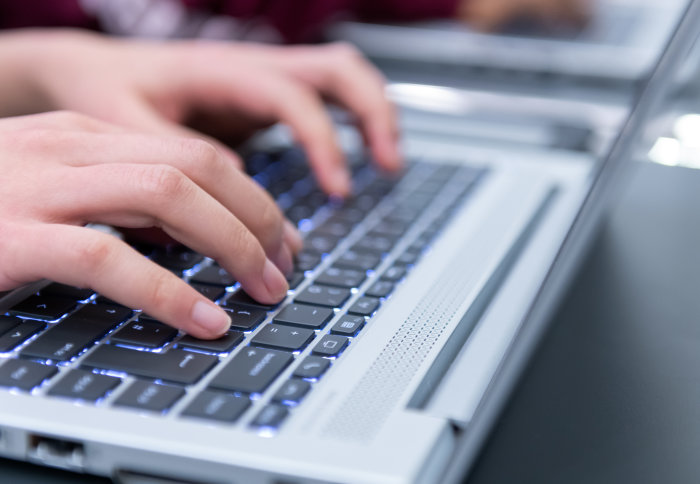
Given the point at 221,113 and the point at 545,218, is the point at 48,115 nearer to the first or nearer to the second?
the point at 221,113

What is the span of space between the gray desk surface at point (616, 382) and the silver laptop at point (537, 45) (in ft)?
1.12

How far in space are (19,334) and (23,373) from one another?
5 cm

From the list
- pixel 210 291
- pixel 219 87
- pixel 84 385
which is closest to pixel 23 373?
pixel 84 385

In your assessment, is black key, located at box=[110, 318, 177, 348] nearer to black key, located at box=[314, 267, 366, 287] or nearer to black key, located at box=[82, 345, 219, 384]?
black key, located at box=[82, 345, 219, 384]

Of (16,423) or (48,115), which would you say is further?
(48,115)

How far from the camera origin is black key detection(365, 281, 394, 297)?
1.64 feet

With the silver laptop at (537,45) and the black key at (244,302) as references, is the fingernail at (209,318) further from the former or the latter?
the silver laptop at (537,45)

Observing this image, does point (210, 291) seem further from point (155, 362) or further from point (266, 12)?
point (266, 12)

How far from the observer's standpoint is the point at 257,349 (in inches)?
16.4

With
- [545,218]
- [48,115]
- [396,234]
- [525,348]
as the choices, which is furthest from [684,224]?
[48,115]

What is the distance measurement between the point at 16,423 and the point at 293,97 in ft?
1.52

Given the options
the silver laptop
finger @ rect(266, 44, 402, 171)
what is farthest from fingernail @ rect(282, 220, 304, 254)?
the silver laptop

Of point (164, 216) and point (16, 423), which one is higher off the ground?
point (164, 216)

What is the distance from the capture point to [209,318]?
42 centimetres
